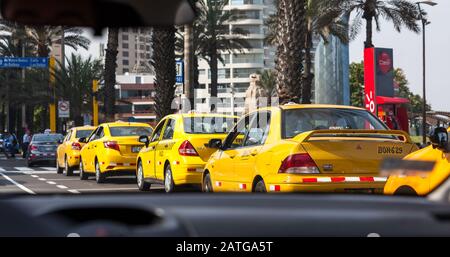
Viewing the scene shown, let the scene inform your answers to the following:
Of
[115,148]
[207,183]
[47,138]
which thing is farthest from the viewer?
[47,138]

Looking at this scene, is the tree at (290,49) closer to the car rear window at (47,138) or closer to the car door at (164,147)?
the car door at (164,147)

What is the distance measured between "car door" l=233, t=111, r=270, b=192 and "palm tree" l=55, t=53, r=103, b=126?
143ft

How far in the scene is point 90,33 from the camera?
2.70 meters

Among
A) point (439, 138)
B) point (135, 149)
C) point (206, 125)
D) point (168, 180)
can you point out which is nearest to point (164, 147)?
point (168, 180)

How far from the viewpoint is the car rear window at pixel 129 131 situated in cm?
1895

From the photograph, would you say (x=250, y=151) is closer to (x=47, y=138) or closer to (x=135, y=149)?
(x=135, y=149)

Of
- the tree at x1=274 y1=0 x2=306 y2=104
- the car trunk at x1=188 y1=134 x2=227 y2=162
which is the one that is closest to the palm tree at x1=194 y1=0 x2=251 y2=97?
the tree at x1=274 y1=0 x2=306 y2=104

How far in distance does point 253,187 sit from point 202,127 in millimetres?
5071

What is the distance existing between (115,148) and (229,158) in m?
8.06

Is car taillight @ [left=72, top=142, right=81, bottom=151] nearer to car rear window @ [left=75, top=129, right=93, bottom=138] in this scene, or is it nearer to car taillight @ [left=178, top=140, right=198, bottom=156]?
car rear window @ [left=75, top=129, right=93, bottom=138]

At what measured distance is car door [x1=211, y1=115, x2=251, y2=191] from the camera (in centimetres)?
1045

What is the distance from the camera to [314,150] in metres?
8.67

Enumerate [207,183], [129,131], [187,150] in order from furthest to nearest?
[129,131], [187,150], [207,183]

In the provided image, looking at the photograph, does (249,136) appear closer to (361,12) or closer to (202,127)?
(202,127)
